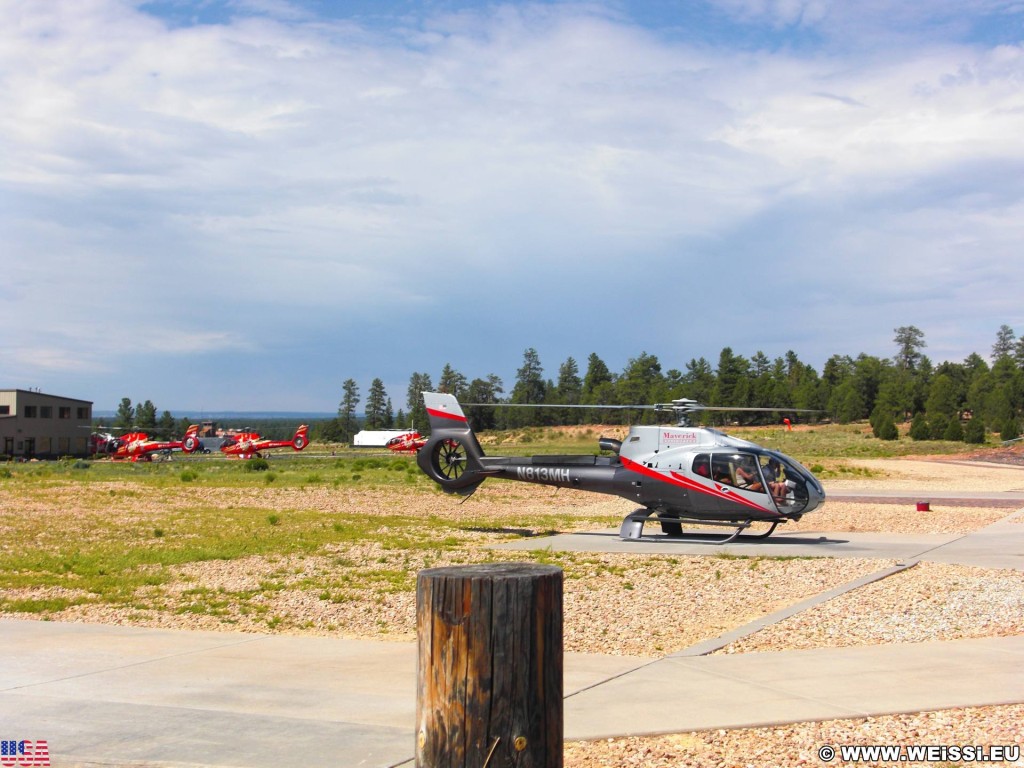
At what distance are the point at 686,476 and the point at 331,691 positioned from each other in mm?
11949

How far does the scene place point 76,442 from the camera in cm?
7900

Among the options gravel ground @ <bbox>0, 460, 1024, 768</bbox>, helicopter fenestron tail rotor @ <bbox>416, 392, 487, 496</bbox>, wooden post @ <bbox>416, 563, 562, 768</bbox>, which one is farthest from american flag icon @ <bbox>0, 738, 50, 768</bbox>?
helicopter fenestron tail rotor @ <bbox>416, 392, 487, 496</bbox>

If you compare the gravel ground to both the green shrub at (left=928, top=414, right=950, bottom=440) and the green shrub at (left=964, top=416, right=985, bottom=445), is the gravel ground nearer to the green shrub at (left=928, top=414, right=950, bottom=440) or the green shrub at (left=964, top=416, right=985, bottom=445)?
the green shrub at (left=964, top=416, right=985, bottom=445)

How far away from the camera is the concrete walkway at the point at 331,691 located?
5.72 m

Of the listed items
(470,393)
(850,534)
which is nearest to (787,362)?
(470,393)

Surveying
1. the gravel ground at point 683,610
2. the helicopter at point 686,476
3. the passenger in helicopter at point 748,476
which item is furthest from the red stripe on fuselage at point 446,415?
the passenger in helicopter at point 748,476

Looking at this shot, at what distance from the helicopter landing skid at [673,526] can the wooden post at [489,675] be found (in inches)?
564

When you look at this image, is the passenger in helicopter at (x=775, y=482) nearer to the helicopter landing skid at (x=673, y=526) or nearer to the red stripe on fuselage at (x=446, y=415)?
the helicopter landing skid at (x=673, y=526)

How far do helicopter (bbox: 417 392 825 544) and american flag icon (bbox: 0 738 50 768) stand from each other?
12925mm

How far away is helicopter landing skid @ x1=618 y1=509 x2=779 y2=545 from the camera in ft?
57.9

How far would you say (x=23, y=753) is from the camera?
5.53 metres

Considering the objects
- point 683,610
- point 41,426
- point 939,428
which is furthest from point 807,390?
point 683,610

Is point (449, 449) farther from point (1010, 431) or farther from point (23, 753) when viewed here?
point (1010, 431)

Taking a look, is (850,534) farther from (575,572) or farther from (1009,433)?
(1009,433)
